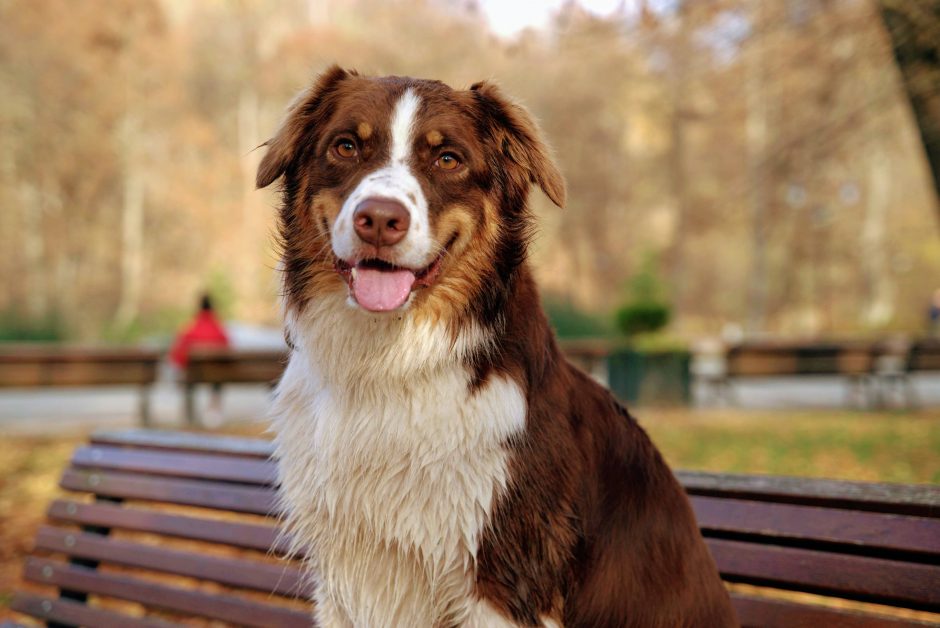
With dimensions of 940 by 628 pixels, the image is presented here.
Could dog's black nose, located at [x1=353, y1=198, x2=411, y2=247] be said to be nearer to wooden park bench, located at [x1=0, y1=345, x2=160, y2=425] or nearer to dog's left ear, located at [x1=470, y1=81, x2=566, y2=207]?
dog's left ear, located at [x1=470, y1=81, x2=566, y2=207]

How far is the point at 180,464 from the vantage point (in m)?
3.36

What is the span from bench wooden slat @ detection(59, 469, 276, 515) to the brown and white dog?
2.29 feet

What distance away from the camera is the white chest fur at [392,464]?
215 cm

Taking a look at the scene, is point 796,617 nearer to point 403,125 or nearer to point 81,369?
point 403,125

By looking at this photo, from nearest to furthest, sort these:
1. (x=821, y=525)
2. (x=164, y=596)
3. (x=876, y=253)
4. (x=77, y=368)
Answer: (x=821, y=525), (x=164, y=596), (x=77, y=368), (x=876, y=253)

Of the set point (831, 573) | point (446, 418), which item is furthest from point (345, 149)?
point (831, 573)

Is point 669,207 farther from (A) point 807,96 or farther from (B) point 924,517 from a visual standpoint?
(B) point 924,517

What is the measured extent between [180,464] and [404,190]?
1.82m

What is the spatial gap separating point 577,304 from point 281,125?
59.0 feet

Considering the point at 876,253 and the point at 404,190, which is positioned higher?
the point at 876,253

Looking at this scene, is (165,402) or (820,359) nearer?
(820,359)

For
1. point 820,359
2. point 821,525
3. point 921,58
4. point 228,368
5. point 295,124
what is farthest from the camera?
point 820,359

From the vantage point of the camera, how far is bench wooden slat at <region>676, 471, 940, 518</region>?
7.17 feet

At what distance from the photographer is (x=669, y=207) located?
133 ft
